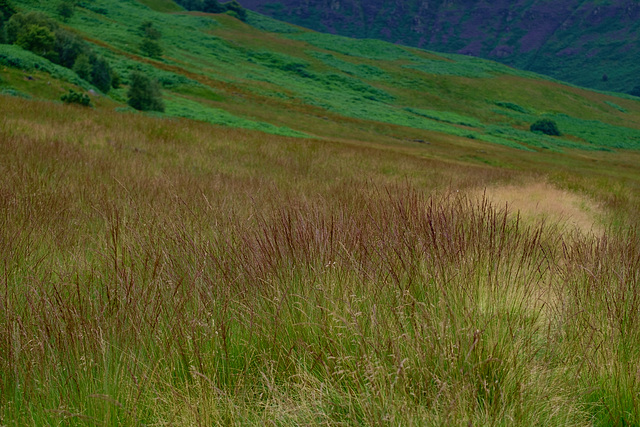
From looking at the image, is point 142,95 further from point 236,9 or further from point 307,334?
point 236,9

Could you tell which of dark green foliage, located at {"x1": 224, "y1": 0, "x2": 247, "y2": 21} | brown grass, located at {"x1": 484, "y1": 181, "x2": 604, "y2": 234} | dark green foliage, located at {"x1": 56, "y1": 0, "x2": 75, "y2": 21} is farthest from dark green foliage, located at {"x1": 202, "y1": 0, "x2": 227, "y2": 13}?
brown grass, located at {"x1": 484, "y1": 181, "x2": 604, "y2": 234}

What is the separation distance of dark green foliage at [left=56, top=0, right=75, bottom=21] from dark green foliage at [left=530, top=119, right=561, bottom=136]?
59.9 m

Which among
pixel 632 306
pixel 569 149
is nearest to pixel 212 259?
pixel 632 306

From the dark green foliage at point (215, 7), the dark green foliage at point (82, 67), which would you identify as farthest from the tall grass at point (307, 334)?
the dark green foliage at point (215, 7)

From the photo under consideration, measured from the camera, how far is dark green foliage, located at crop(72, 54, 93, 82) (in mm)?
25891

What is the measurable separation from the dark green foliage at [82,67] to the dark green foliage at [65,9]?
34.0 meters

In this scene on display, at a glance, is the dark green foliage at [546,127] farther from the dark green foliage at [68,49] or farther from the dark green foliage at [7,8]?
the dark green foliage at [7,8]

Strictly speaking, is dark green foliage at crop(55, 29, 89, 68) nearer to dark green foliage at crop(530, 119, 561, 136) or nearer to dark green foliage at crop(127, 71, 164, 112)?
dark green foliage at crop(127, 71, 164, 112)

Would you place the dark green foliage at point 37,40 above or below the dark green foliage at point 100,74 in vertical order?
above

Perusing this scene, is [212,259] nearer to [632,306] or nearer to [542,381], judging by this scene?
[542,381]

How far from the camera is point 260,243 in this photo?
2.84 meters

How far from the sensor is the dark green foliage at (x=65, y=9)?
173ft

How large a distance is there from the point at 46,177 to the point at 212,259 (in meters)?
4.13

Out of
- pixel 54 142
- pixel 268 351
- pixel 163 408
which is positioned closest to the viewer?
pixel 163 408
